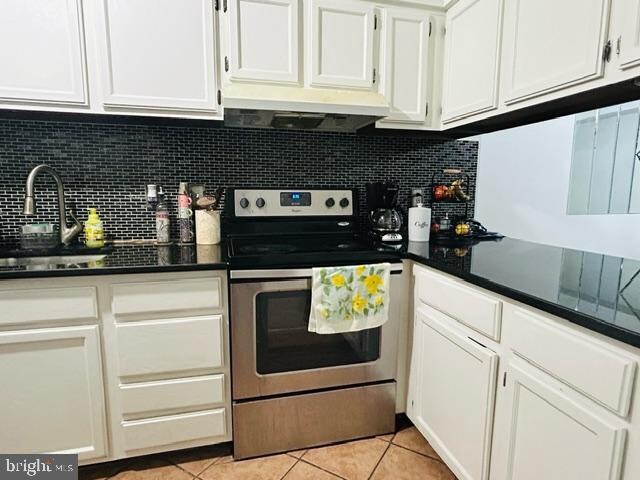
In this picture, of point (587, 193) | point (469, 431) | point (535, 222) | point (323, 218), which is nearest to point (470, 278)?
point (469, 431)

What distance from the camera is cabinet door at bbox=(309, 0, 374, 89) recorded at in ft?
5.47

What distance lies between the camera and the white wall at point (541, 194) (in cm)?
288

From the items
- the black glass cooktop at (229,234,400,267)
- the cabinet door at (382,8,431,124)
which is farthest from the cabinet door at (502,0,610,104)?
the black glass cooktop at (229,234,400,267)

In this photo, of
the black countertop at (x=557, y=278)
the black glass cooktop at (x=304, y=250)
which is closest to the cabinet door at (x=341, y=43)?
the black glass cooktop at (x=304, y=250)

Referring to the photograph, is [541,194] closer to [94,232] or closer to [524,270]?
[524,270]

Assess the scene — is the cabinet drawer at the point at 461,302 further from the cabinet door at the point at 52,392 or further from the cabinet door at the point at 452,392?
the cabinet door at the point at 52,392

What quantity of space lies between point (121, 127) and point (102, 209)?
0.40 metres

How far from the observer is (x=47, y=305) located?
1308mm

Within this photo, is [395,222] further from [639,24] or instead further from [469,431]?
[639,24]

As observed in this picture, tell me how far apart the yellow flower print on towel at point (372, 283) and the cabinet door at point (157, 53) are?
1022 mm

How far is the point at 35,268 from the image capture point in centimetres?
128

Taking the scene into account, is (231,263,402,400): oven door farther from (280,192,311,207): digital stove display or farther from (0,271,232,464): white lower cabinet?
(280,192,311,207): digital stove display

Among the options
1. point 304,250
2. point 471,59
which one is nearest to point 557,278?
point 304,250

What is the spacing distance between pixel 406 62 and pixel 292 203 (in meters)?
0.88
